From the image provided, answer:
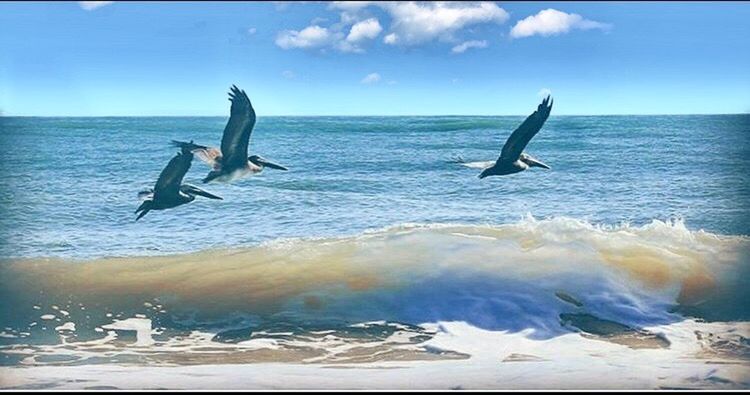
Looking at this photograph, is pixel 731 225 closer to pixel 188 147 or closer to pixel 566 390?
pixel 566 390

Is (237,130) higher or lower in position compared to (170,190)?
higher

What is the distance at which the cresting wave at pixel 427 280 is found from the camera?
17.3 feet

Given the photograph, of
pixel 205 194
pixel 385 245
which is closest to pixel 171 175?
pixel 205 194

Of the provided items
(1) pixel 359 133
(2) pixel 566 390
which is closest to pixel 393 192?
(1) pixel 359 133

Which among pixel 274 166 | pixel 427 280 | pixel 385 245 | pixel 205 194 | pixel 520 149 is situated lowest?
pixel 427 280

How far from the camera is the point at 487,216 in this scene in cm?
536

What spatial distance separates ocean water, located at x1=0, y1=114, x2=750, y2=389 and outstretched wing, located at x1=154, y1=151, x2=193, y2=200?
0.05m

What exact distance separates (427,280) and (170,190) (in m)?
1.36

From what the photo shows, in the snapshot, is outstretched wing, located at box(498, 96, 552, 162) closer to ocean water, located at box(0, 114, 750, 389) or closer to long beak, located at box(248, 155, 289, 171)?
ocean water, located at box(0, 114, 750, 389)

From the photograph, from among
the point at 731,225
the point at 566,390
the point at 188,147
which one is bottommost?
the point at 566,390

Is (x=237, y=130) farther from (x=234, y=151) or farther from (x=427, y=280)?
(x=427, y=280)

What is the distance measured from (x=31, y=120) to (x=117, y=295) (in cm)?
97

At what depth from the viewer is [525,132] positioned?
211 inches

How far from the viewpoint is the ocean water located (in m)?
5.23
